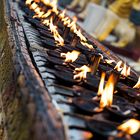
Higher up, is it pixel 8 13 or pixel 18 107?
pixel 8 13

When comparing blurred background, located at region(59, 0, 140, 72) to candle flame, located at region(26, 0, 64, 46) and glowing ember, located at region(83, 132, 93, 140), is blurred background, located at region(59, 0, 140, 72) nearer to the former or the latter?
candle flame, located at region(26, 0, 64, 46)

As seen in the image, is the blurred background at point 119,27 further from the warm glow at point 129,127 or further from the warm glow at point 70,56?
the warm glow at point 129,127

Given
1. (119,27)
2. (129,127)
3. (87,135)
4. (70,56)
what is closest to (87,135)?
(87,135)

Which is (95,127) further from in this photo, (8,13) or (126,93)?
(8,13)

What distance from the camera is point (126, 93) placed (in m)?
4.00

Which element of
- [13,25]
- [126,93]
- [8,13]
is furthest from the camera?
[8,13]

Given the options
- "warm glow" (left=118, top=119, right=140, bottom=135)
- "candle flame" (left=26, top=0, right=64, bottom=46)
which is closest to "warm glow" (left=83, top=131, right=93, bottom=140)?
"warm glow" (left=118, top=119, right=140, bottom=135)

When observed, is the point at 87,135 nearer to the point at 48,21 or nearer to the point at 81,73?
the point at 81,73

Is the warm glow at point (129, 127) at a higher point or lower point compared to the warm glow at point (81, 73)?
lower

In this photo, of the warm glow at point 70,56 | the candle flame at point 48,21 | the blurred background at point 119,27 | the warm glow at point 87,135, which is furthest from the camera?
the blurred background at point 119,27

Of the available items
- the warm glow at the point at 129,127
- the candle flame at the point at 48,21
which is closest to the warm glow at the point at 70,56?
the candle flame at the point at 48,21

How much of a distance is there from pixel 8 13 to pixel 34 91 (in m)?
3.18

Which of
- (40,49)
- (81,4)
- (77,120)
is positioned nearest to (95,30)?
(81,4)

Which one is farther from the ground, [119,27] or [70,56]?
[70,56]
